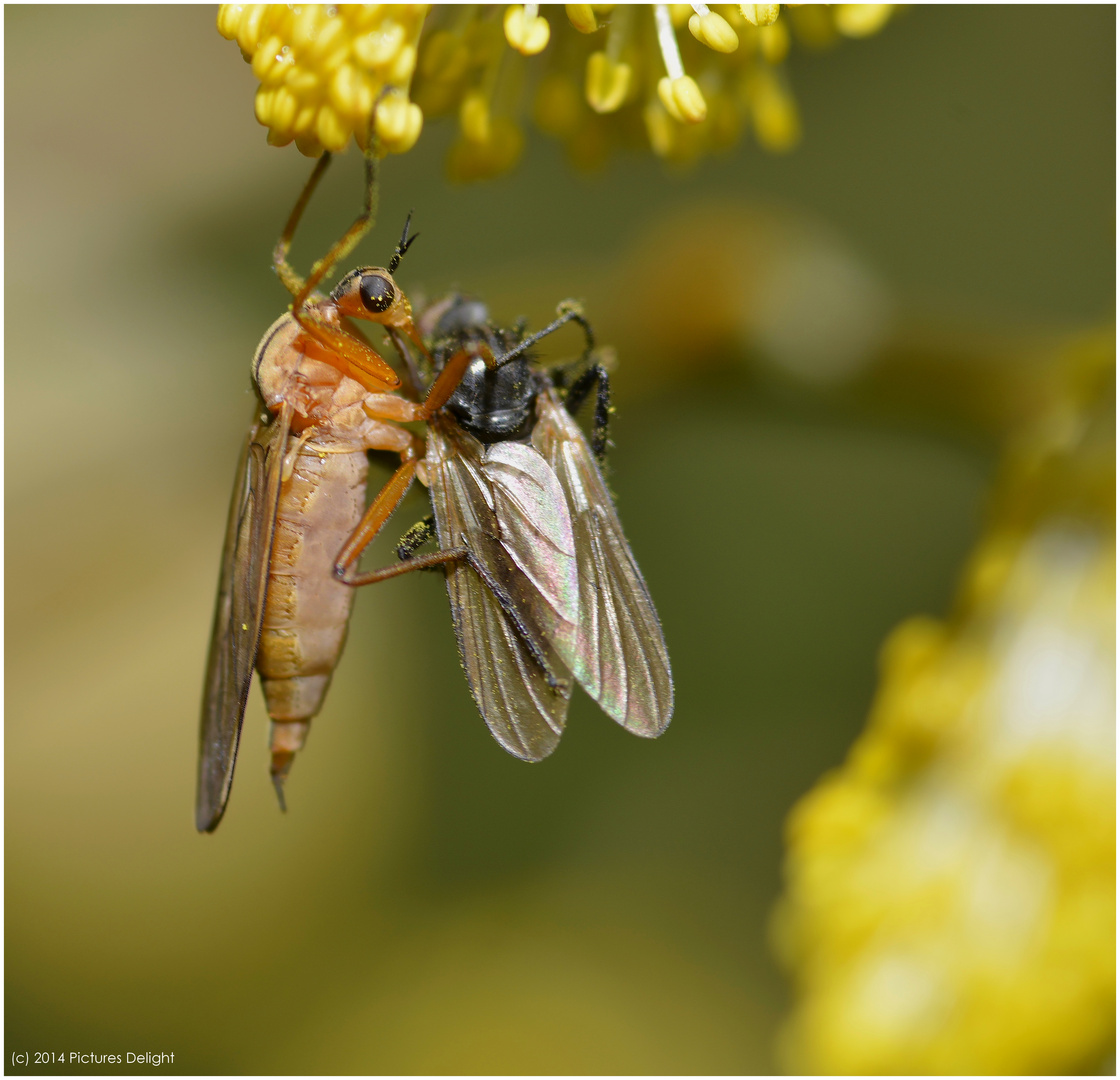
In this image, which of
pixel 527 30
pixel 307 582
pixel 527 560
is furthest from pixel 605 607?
pixel 527 30

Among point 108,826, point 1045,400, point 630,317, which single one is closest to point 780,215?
point 630,317

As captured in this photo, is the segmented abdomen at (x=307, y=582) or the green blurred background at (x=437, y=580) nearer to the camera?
the segmented abdomen at (x=307, y=582)

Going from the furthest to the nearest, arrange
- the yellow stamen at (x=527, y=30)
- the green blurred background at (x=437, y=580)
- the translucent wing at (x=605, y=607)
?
the green blurred background at (x=437, y=580)
the translucent wing at (x=605, y=607)
the yellow stamen at (x=527, y=30)

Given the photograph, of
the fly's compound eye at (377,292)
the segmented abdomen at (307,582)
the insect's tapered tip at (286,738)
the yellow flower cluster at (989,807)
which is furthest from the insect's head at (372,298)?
the yellow flower cluster at (989,807)

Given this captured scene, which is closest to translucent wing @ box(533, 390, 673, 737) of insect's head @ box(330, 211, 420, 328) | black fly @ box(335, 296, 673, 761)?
black fly @ box(335, 296, 673, 761)

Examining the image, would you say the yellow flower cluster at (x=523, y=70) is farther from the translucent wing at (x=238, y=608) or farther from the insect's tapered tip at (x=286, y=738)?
the insect's tapered tip at (x=286, y=738)

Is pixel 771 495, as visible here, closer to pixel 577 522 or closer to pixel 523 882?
Answer: pixel 523 882
